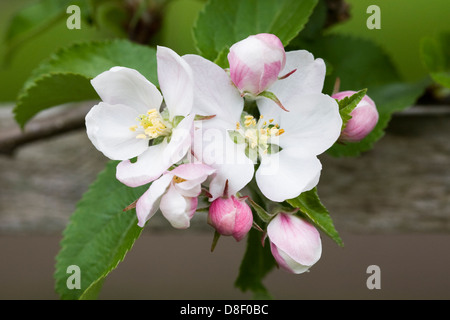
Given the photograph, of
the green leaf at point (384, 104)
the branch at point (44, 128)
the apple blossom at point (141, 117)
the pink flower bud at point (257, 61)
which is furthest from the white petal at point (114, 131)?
the branch at point (44, 128)

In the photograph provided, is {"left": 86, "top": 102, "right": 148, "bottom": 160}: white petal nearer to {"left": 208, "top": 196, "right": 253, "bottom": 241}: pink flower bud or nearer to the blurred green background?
{"left": 208, "top": 196, "right": 253, "bottom": 241}: pink flower bud

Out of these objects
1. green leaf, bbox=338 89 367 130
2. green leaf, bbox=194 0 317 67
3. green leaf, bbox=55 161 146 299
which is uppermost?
green leaf, bbox=194 0 317 67

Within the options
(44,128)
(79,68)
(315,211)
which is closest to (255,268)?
(315,211)

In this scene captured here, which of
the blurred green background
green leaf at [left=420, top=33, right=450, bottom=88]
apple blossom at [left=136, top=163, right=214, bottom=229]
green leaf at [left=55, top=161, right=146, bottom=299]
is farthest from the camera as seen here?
the blurred green background

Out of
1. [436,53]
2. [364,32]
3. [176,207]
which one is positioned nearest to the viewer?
[176,207]

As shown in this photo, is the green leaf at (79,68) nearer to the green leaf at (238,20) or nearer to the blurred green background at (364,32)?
the green leaf at (238,20)

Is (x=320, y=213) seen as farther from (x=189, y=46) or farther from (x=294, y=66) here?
(x=189, y=46)

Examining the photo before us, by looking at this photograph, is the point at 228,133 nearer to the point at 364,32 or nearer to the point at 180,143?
the point at 180,143

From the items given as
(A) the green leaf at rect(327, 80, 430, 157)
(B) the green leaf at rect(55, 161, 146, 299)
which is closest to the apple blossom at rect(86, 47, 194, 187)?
(B) the green leaf at rect(55, 161, 146, 299)
